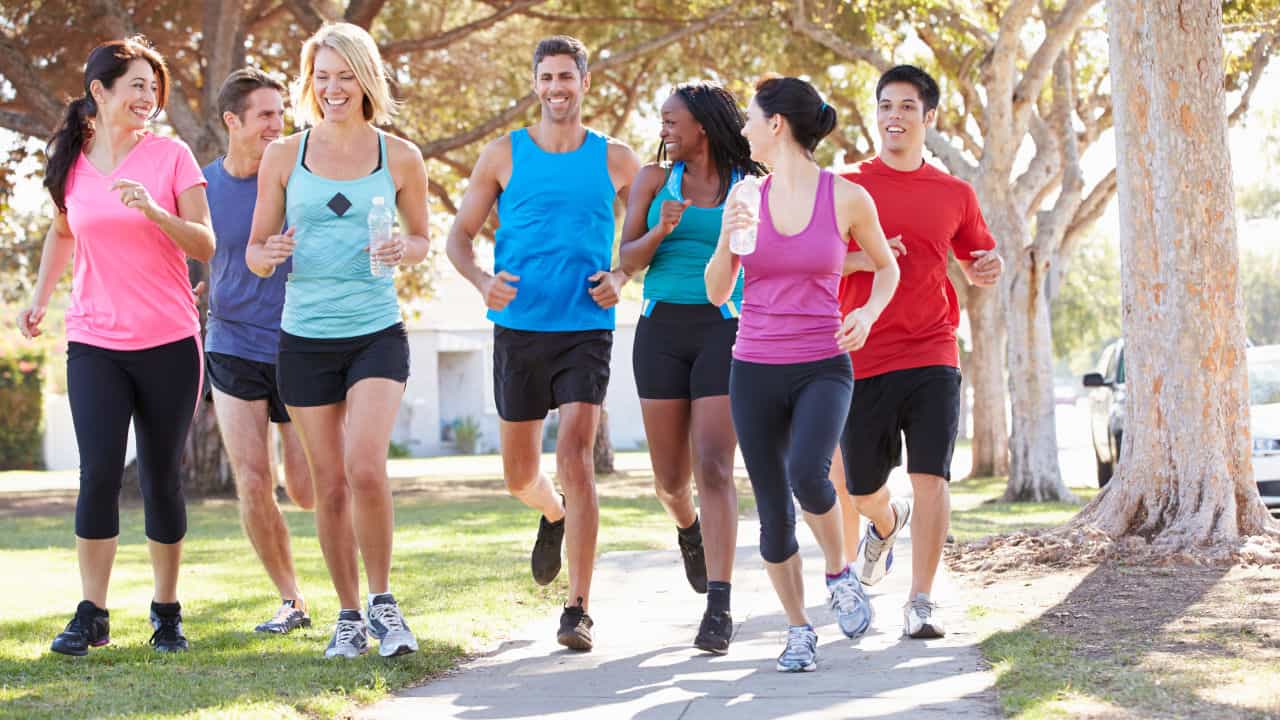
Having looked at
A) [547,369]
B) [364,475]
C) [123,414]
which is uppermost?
[547,369]

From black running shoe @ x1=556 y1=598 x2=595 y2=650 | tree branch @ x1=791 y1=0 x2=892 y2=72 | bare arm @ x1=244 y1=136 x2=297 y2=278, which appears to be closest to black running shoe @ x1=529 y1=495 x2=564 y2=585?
black running shoe @ x1=556 y1=598 x2=595 y2=650

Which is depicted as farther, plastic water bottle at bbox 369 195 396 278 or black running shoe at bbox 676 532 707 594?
A: black running shoe at bbox 676 532 707 594

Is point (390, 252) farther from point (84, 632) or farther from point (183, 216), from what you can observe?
point (84, 632)

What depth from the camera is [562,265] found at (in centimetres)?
625

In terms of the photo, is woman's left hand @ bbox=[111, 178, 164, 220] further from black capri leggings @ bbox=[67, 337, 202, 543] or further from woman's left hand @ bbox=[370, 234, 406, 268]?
woman's left hand @ bbox=[370, 234, 406, 268]

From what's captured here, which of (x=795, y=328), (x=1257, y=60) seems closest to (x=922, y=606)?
(x=795, y=328)

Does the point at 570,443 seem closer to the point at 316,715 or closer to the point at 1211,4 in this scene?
the point at 316,715

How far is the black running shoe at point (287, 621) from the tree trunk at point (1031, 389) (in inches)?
466

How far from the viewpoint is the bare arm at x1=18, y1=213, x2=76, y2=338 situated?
618cm

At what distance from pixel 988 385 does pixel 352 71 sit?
17003mm

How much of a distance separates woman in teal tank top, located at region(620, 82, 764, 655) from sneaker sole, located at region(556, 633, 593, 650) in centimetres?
47

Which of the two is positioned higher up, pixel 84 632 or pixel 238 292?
pixel 238 292

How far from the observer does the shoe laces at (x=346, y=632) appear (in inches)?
231

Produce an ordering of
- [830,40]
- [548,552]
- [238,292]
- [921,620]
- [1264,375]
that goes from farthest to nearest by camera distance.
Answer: [830,40]
[1264,375]
[548,552]
[238,292]
[921,620]
